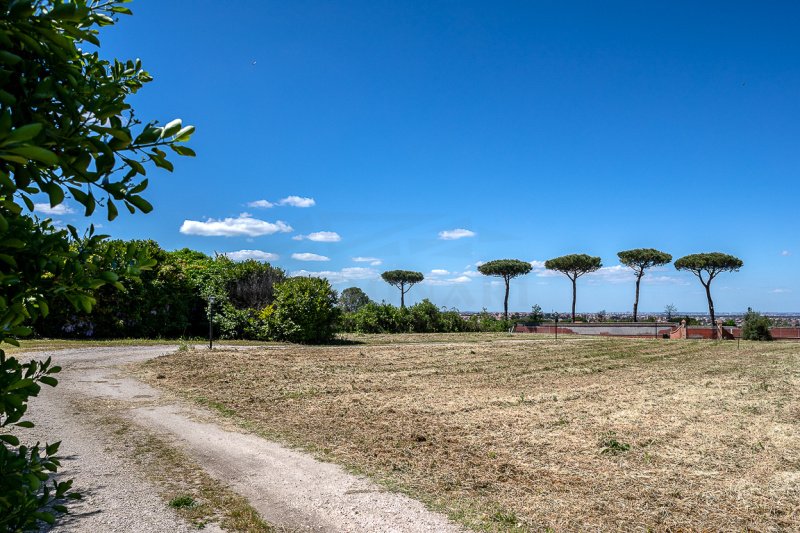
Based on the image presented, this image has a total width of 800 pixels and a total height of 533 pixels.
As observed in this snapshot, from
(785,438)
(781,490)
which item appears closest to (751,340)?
(785,438)

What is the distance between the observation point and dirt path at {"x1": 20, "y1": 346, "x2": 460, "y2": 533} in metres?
3.96

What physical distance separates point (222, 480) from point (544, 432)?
3.98 metres

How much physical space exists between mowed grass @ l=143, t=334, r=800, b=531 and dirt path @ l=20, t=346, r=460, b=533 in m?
0.34

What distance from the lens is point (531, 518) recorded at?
4078 millimetres

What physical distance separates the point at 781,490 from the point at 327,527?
4.11 m

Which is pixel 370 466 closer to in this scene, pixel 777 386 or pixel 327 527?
pixel 327 527

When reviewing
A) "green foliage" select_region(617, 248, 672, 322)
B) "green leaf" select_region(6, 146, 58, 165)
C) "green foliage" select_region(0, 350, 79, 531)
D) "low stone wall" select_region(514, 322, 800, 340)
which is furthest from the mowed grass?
"green foliage" select_region(617, 248, 672, 322)

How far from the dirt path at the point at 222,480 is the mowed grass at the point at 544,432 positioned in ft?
1.10

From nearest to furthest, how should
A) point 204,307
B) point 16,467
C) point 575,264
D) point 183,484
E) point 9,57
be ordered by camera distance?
point 9,57 < point 16,467 < point 183,484 < point 204,307 < point 575,264

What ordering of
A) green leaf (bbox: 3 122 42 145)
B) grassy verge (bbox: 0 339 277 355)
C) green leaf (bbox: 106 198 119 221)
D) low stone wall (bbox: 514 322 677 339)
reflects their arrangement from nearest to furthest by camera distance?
green leaf (bbox: 3 122 42 145), green leaf (bbox: 106 198 119 221), grassy verge (bbox: 0 339 277 355), low stone wall (bbox: 514 322 677 339)

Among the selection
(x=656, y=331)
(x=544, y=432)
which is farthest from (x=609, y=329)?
(x=544, y=432)

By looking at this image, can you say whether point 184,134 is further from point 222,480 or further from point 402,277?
point 402,277

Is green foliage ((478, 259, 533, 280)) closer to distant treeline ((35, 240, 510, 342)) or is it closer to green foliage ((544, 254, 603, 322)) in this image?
green foliage ((544, 254, 603, 322))

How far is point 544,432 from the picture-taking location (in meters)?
6.62
